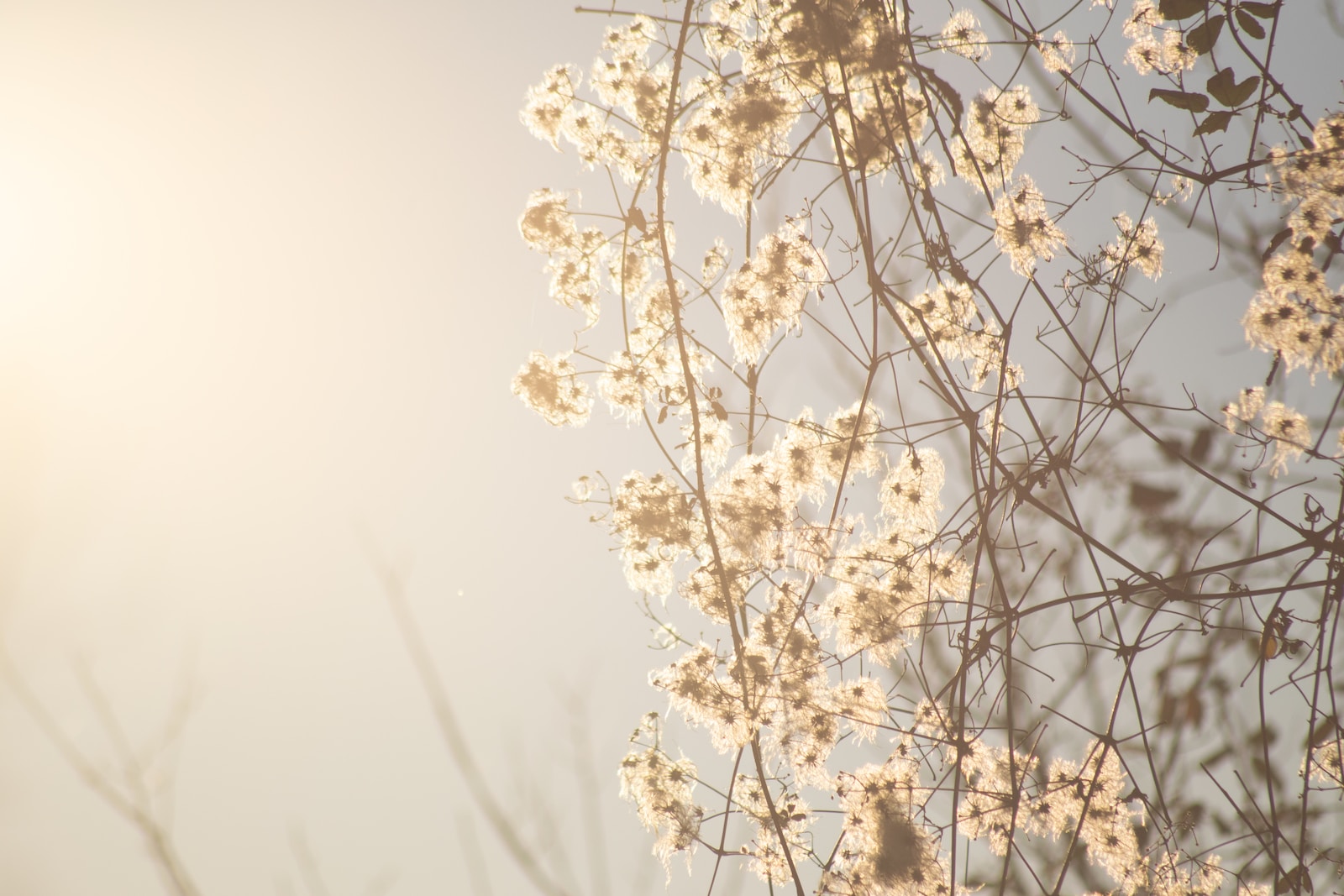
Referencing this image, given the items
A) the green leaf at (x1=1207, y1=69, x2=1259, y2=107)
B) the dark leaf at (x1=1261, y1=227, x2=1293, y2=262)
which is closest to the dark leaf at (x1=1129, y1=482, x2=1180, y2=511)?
the dark leaf at (x1=1261, y1=227, x2=1293, y2=262)

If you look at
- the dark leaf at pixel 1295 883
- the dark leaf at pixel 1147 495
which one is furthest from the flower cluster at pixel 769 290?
the dark leaf at pixel 1295 883

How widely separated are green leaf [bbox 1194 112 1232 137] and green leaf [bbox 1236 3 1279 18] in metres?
0.26

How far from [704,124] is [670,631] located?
2.39 metres

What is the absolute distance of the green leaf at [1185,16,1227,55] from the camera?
2.39m

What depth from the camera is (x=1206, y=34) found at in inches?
94.2

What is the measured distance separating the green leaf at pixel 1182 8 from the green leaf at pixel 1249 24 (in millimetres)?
141

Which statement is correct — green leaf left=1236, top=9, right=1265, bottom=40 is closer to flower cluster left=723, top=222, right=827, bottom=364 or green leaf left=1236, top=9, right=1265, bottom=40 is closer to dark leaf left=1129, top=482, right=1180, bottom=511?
flower cluster left=723, top=222, right=827, bottom=364

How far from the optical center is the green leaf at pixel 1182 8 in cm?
234

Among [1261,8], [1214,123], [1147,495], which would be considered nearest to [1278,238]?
[1214,123]

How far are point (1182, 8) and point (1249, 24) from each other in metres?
0.23

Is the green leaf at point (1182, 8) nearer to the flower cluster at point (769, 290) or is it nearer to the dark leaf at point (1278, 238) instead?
the dark leaf at point (1278, 238)

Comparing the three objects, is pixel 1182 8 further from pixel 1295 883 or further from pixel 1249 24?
pixel 1295 883

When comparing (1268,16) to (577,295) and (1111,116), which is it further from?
(577,295)

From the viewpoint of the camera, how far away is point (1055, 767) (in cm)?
336
